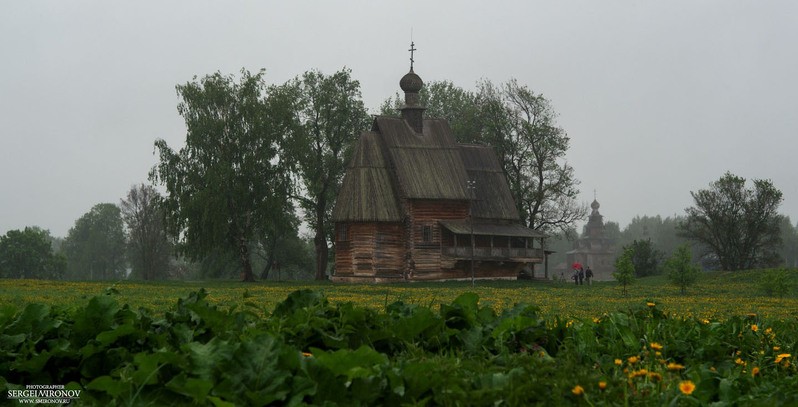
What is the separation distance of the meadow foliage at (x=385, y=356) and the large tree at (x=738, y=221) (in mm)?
62147

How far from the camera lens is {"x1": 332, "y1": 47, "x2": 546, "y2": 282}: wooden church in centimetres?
5262

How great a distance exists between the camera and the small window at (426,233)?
2109 inches

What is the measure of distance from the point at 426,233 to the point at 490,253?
4.31 m

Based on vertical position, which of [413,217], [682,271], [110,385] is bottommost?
[110,385]

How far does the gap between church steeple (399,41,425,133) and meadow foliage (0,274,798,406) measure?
49.5 metres

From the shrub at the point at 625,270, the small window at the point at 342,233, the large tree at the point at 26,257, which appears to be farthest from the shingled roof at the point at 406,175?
the large tree at the point at 26,257

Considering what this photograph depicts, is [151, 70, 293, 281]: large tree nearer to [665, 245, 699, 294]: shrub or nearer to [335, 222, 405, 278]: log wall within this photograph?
[335, 222, 405, 278]: log wall

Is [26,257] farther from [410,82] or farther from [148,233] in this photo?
[410,82]

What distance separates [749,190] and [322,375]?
221ft

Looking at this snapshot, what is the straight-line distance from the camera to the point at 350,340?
548cm

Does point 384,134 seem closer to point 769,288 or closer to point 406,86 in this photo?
point 406,86

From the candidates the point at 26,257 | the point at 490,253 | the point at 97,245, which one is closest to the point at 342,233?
the point at 490,253

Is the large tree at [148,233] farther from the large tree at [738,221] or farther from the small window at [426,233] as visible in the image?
the large tree at [738,221]

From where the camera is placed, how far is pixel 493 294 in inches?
1340
